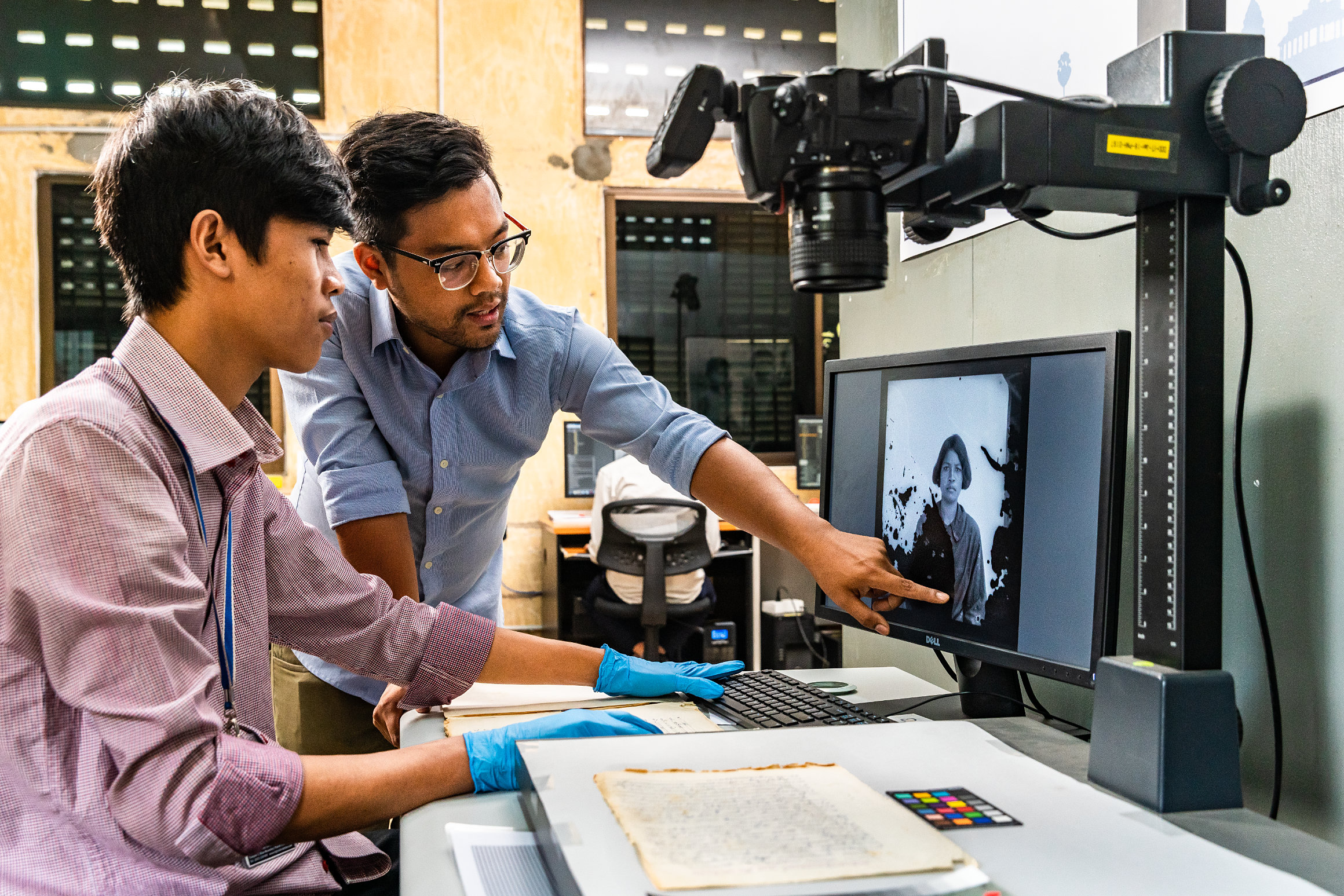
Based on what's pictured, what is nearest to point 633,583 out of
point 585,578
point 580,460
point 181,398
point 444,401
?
point 585,578

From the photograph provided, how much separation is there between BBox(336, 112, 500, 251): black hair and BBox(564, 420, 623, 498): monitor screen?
300cm

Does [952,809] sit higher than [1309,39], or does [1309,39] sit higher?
[1309,39]

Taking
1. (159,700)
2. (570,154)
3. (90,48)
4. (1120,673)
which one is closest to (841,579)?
(1120,673)

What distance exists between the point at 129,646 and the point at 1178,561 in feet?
2.50

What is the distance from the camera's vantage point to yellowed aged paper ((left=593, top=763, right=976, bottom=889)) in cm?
55

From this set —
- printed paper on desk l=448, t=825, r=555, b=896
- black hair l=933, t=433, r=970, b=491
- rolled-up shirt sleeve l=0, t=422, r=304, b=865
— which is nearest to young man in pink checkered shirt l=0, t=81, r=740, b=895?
rolled-up shirt sleeve l=0, t=422, r=304, b=865

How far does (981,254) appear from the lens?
1336 millimetres

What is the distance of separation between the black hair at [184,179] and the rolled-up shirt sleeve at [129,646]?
0.69 feet

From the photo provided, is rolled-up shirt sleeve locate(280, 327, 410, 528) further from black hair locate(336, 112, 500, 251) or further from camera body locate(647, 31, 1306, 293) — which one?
camera body locate(647, 31, 1306, 293)

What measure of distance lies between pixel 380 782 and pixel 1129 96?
31.9 inches

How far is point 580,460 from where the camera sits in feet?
14.3

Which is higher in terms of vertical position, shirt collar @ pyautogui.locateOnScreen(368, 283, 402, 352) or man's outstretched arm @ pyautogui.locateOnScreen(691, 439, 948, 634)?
shirt collar @ pyautogui.locateOnScreen(368, 283, 402, 352)

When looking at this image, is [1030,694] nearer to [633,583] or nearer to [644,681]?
[644,681]

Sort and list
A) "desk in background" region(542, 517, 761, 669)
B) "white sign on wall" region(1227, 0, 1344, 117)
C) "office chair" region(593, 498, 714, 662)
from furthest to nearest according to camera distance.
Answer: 1. "desk in background" region(542, 517, 761, 669)
2. "office chair" region(593, 498, 714, 662)
3. "white sign on wall" region(1227, 0, 1344, 117)
